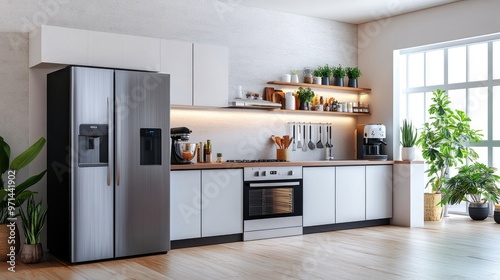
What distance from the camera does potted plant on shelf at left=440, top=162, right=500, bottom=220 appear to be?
Answer: 7289 millimetres

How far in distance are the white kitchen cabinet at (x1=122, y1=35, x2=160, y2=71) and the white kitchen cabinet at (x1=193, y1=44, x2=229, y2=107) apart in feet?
1.56

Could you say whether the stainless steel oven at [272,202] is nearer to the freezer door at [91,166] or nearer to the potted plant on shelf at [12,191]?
the freezer door at [91,166]

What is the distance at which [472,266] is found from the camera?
15.5 ft

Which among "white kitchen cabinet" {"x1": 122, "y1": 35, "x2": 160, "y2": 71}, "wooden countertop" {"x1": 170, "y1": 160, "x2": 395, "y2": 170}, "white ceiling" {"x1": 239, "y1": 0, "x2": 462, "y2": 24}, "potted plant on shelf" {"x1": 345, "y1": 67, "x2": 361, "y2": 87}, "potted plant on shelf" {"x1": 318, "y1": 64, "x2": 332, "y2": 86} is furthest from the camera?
"potted plant on shelf" {"x1": 345, "y1": 67, "x2": 361, "y2": 87}

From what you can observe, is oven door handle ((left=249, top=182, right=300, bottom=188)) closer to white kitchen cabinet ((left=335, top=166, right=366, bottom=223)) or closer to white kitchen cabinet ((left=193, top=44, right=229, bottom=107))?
white kitchen cabinet ((left=335, top=166, right=366, bottom=223))

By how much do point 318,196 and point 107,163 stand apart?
8.85 feet

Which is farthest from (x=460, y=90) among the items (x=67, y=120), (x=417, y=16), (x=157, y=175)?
(x=67, y=120)

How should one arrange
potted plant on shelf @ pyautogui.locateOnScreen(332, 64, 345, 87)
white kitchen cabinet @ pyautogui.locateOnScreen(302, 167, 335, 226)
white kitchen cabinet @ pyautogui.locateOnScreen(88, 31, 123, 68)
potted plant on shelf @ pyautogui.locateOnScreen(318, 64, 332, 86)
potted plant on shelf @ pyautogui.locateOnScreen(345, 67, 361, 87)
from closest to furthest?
white kitchen cabinet @ pyautogui.locateOnScreen(88, 31, 123, 68), white kitchen cabinet @ pyautogui.locateOnScreen(302, 167, 335, 226), potted plant on shelf @ pyautogui.locateOnScreen(318, 64, 332, 86), potted plant on shelf @ pyautogui.locateOnScreen(332, 64, 345, 87), potted plant on shelf @ pyautogui.locateOnScreen(345, 67, 361, 87)

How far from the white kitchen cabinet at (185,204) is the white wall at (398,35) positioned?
3.17m

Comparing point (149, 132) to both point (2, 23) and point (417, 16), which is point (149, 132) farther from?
point (417, 16)

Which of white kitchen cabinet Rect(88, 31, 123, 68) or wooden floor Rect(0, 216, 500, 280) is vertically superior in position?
white kitchen cabinet Rect(88, 31, 123, 68)

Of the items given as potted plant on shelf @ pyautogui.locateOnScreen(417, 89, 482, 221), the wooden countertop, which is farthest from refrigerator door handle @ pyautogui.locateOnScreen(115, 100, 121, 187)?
potted plant on shelf @ pyautogui.locateOnScreen(417, 89, 482, 221)

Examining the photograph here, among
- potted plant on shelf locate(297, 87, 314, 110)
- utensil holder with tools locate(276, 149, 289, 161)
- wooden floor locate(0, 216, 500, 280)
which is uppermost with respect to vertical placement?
potted plant on shelf locate(297, 87, 314, 110)

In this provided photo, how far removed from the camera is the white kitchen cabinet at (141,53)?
5480 mm
